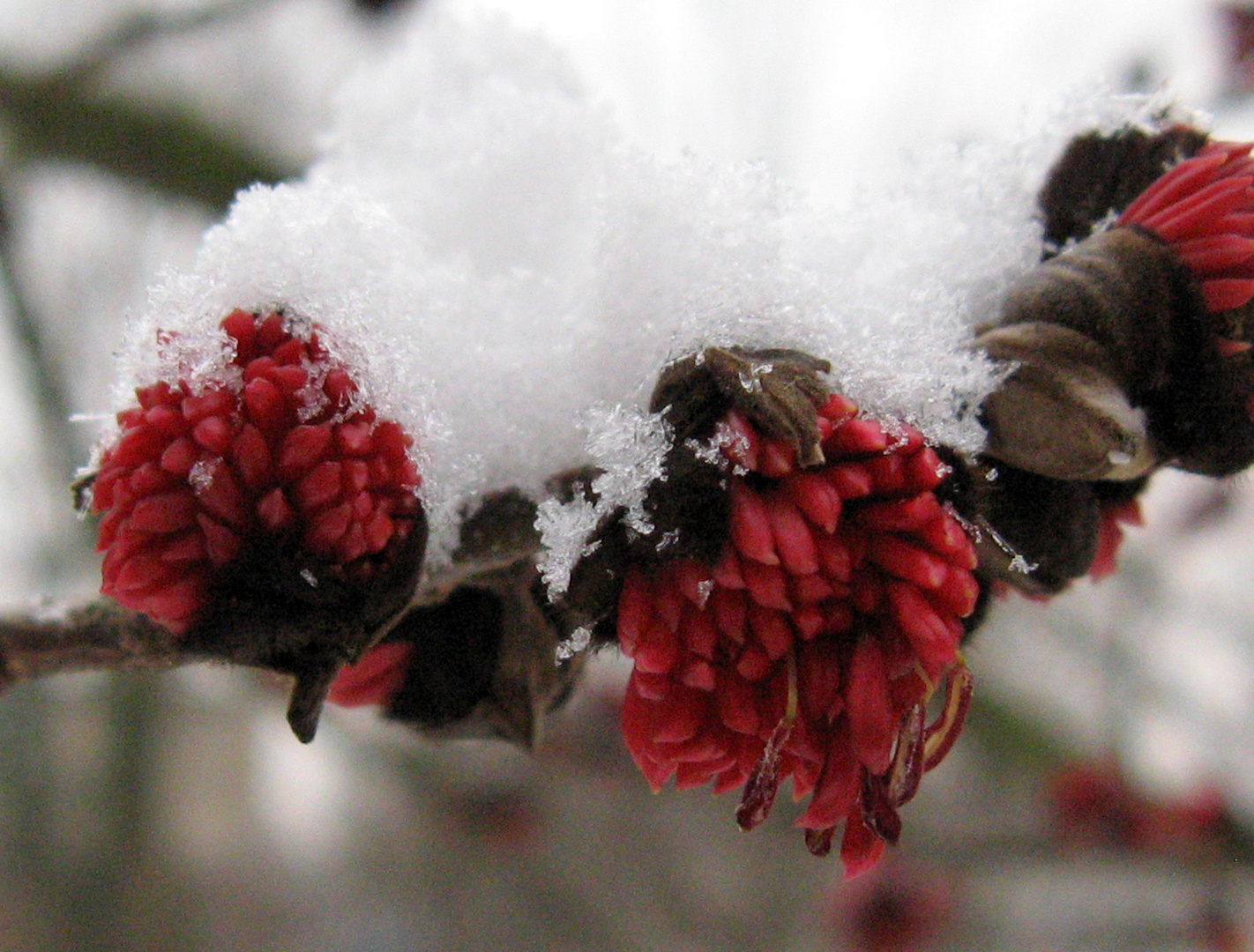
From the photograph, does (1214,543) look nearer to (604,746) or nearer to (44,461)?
(604,746)

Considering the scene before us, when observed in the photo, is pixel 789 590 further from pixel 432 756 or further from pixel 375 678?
pixel 432 756

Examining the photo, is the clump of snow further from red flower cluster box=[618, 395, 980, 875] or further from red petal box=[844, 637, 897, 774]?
red petal box=[844, 637, 897, 774]

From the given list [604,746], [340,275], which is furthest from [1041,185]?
[604,746]

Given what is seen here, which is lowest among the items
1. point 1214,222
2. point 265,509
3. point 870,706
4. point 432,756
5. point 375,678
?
point 432,756

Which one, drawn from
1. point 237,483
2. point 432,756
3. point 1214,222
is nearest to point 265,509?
point 237,483

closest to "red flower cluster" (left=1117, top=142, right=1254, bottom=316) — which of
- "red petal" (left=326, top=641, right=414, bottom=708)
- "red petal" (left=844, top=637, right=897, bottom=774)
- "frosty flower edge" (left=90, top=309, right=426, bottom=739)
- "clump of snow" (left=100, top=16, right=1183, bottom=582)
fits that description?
"clump of snow" (left=100, top=16, right=1183, bottom=582)

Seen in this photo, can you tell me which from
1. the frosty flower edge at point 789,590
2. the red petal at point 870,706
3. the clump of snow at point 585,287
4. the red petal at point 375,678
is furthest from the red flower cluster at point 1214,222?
the red petal at point 375,678
